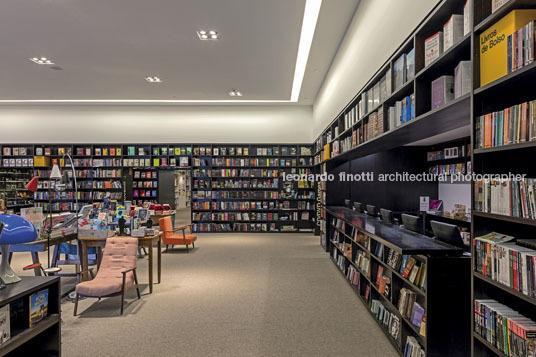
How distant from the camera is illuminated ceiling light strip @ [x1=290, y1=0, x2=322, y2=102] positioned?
4660mm

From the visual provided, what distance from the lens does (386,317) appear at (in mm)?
3102

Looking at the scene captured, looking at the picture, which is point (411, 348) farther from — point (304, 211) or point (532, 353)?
point (304, 211)

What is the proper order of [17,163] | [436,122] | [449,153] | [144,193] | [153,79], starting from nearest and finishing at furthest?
[436,122]
[449,153]
[153,79]
[17,163]
[144,193]

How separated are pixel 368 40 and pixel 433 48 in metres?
1.85

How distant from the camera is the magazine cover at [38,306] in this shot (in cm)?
198

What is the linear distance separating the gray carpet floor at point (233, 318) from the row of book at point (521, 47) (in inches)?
101

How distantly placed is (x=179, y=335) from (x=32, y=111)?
10.5 m

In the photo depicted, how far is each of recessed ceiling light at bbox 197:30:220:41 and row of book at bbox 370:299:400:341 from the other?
16.0ft

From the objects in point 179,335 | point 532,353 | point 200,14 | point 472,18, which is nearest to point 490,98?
point 472,18

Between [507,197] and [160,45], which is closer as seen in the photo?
[507,197]

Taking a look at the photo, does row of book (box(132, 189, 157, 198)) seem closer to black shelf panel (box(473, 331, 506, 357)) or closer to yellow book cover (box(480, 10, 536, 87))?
Result: black shelf panel (box(473, 331, 506, 357))

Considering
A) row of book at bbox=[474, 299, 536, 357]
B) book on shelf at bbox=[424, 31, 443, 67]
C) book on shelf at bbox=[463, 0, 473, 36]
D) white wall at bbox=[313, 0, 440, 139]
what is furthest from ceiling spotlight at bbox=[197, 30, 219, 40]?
row of book at bbox=[474, 299, 536, 357]

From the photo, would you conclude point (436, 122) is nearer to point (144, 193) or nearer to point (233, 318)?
point (233, 318)

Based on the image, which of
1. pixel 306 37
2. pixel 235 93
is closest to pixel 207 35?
pixel 306 37
